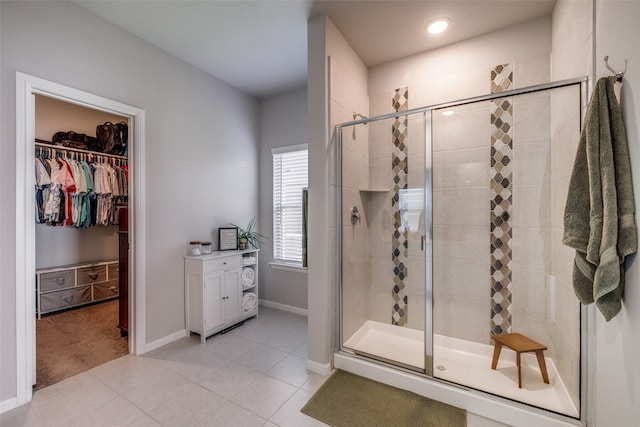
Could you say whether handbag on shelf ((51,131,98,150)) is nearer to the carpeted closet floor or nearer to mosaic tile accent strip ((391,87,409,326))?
the carpeted closet floor

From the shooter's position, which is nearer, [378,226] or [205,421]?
[205,421]

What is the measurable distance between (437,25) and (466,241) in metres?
1.87

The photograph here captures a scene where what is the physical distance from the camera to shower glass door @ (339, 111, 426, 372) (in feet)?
8.06

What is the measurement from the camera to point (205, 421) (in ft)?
5.50

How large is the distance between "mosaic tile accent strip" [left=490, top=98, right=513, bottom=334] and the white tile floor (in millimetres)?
940

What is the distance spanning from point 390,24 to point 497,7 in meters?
0.81

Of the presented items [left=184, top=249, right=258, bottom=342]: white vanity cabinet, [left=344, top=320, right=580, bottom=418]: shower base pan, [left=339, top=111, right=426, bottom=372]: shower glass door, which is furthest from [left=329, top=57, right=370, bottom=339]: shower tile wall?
[left=184, top=249, right=258, bottom=342]: white vanity cabinet

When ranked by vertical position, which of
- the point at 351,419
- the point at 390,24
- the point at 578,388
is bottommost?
the point at 351,419

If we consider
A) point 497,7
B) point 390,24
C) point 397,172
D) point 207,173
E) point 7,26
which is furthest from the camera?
point 207,173

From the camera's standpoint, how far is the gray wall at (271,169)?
3533mm

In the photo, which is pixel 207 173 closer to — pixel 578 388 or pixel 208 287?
pixel 208 287

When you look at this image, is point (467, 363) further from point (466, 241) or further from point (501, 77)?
point (501, 77)

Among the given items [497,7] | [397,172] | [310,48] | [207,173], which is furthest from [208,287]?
[497,7]

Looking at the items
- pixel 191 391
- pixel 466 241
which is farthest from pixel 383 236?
pixel 191 391
